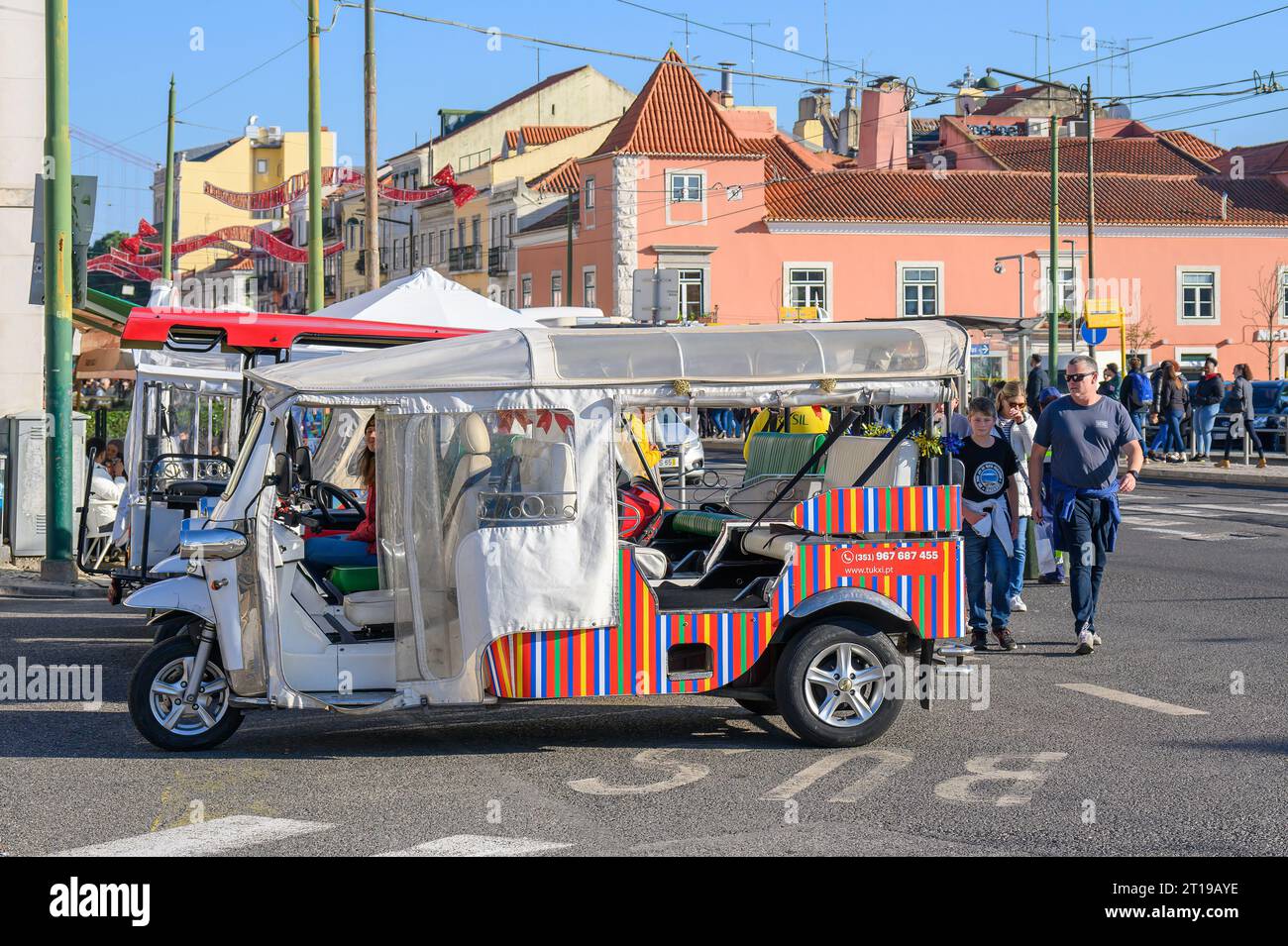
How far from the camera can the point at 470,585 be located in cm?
828

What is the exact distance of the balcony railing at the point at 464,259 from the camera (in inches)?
3137

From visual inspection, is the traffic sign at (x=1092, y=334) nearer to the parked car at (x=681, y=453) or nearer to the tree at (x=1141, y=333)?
the parked car at (x=681, y=453)

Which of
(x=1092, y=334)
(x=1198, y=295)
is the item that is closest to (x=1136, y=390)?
(x=1092, y=334)

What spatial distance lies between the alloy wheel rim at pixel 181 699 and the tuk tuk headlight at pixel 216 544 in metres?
0.57

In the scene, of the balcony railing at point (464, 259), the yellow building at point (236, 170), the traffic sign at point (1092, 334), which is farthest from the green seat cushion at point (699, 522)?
the yellow building at point (236, 170)

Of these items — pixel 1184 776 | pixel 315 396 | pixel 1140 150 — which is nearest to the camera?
pixel 1184 776

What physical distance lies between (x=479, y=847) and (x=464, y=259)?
2977 inches

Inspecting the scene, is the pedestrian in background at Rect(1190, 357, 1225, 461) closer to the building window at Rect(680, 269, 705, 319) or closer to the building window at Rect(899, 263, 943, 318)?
the building window at Rect(680, 269, 705, 319)

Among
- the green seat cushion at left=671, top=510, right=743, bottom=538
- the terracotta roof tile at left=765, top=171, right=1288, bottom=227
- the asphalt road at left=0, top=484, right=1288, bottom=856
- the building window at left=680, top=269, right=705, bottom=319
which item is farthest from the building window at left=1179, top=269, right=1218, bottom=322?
the green seat cushion at left=671, top=510, right=743, bottom=538
